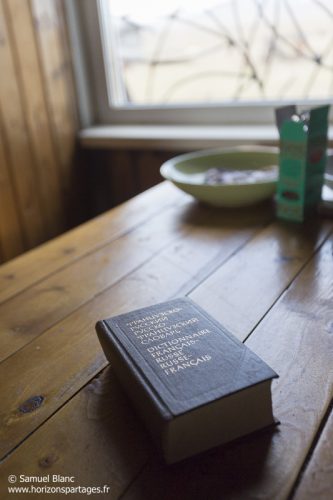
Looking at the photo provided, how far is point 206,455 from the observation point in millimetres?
469

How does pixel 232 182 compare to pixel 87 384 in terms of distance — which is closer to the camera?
pixel 87 384

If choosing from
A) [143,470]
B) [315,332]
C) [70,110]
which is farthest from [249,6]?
[143,470]

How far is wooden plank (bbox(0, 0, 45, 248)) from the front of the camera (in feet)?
5.36

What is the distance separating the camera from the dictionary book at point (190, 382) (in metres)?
0.45

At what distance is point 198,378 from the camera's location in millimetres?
483

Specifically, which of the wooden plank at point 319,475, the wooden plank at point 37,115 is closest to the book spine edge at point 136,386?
the wooden plank at point 319,475

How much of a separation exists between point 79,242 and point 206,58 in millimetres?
1093

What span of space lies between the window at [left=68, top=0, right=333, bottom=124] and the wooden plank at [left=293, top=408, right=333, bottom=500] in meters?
1.41

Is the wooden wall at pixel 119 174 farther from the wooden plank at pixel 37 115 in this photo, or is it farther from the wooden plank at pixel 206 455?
the wooden plank at pixel 206 455

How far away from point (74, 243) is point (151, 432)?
1.99 ft

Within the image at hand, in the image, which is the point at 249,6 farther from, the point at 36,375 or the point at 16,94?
the point at 36,375

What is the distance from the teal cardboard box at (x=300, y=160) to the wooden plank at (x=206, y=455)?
457 mm

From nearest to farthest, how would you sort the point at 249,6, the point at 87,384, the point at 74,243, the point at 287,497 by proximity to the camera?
the point at 287,497
the point at 87,384
the point at 74,243
the point at 249,6

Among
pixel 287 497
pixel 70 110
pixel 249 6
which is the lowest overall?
pixel 287 497
